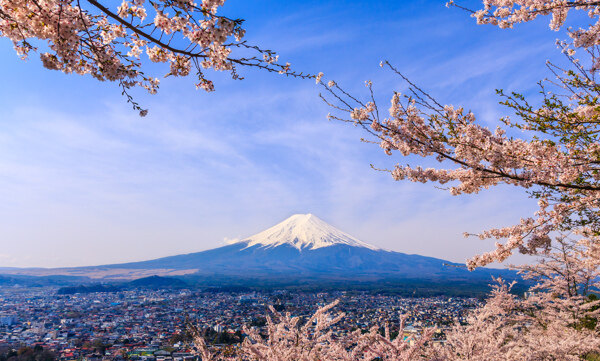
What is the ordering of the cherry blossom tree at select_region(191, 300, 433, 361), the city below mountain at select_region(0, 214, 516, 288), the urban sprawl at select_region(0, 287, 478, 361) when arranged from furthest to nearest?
1. the city below mountain at select_region(0, 214, 516, 288)
2. the urban sprawl at select_region(0, 287, 478, 361)
3. the cherry blossom tree at select_region(191, 300, 433, 361)

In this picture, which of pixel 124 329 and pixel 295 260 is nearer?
pixel 124 329

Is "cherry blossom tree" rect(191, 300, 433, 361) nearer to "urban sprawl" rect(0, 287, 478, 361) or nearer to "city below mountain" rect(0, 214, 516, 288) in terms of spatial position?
"urban sprawl" rect(0, 287, 478, 361)

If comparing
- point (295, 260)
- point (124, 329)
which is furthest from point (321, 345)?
point (295, 260)

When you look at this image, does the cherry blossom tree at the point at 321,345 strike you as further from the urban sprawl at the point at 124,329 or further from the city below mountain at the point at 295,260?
the city below mountain at the point at 295,260

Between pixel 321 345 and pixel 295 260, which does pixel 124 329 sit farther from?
pixel 295 260

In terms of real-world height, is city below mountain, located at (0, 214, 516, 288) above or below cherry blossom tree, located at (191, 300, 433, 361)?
below

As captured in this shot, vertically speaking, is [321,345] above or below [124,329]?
above

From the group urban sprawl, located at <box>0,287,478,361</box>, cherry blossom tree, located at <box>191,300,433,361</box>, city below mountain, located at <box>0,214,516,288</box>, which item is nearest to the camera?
cherry blossom tree, located at <box>191,300,433,361</box>

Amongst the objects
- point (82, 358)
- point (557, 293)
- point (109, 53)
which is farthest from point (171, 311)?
point (109, 53)

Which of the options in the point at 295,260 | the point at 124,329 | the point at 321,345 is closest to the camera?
the point at 321,345

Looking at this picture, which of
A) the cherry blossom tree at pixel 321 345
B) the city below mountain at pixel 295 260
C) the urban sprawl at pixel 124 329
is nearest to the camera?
the cherry blossom tree at pixel 321 345

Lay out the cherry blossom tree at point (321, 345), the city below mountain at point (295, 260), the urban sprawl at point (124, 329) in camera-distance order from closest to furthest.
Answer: the cherry blossom tree at point (321, 345), the urban sprawl at point (124, 329), the city below mountain at point (295, 260)

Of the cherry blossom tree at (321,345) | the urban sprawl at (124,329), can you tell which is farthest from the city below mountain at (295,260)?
the cherry blossom tree at (321,345)

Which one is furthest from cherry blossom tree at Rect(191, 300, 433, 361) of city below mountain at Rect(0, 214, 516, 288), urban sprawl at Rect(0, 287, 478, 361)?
city below mountain at Rect(0, 214, 516, 288)
